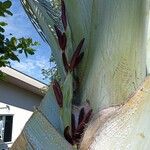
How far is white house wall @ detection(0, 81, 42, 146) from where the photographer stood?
56.6 ft

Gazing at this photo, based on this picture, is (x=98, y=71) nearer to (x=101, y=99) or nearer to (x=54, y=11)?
(x=101, y=99)

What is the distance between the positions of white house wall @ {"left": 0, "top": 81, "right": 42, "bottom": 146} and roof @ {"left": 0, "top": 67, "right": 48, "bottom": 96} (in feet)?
0.84

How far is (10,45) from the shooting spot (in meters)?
5.15

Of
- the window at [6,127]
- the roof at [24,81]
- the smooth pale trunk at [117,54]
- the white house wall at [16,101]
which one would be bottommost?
the window at [6,127]

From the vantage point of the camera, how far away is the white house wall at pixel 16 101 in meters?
17.2

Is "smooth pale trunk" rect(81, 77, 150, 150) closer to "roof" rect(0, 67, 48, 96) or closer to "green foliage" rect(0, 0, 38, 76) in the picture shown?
"green foliage" rect(0, 0, 38, 76)

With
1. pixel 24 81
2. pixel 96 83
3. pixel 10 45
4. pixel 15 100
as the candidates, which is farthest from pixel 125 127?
pixel 15 100

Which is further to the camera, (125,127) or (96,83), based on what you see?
(96,83)

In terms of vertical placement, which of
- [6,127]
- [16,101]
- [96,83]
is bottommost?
[6,127]

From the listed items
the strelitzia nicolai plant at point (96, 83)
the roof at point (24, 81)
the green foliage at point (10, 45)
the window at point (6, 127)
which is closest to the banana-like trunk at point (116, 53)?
the strelitzia nicolai plant at point (96, 83)

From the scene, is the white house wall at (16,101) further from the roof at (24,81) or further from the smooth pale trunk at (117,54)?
the smooth pale trunk at (117,54)

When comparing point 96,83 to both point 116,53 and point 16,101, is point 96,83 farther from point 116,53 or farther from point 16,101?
point 16,101

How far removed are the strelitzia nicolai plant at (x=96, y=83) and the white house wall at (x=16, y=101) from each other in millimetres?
15447

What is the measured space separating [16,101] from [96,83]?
16.8 m
